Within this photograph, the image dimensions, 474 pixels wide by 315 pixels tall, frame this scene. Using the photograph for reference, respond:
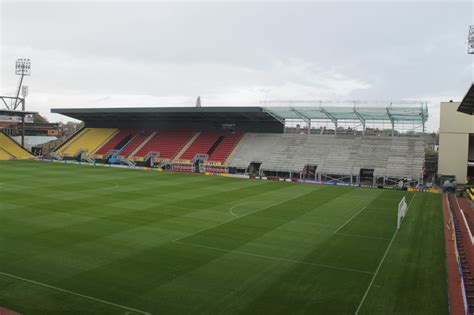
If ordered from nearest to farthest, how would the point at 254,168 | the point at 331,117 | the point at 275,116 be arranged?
the point at 254,168, the point at 331,117, the point at 275,116

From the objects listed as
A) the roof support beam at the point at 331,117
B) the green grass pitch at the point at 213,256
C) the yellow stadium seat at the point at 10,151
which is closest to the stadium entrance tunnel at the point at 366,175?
the roof support beam at the point at 331,117

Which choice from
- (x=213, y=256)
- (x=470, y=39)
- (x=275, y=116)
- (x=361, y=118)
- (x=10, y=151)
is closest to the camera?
(x=213, y=256)

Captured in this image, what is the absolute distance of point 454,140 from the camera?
1766 inches

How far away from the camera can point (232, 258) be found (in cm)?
1531

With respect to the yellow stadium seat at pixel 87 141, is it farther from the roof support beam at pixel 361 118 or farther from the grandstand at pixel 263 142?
the roof support beam at pixel 361 118

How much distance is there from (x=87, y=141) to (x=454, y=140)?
54.2m

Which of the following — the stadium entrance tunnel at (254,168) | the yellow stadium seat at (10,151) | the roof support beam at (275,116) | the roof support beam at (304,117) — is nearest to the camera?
the roof support beam at (304,117)

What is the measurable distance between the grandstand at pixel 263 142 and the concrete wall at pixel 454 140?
2.49 metres

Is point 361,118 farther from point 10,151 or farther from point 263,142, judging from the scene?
point 10,151

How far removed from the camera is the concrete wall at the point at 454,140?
1748 inches

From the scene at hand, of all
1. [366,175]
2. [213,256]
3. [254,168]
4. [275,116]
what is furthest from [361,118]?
[213,256]

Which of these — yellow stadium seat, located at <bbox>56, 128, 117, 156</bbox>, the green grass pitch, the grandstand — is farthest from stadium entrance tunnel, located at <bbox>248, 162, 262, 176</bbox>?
yellow stadium seat, located at <bbox>56, 128, 117, 156</bbox>

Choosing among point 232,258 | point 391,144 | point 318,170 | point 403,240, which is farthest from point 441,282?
point 391,144

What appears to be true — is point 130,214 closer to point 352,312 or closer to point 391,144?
point 352,312
